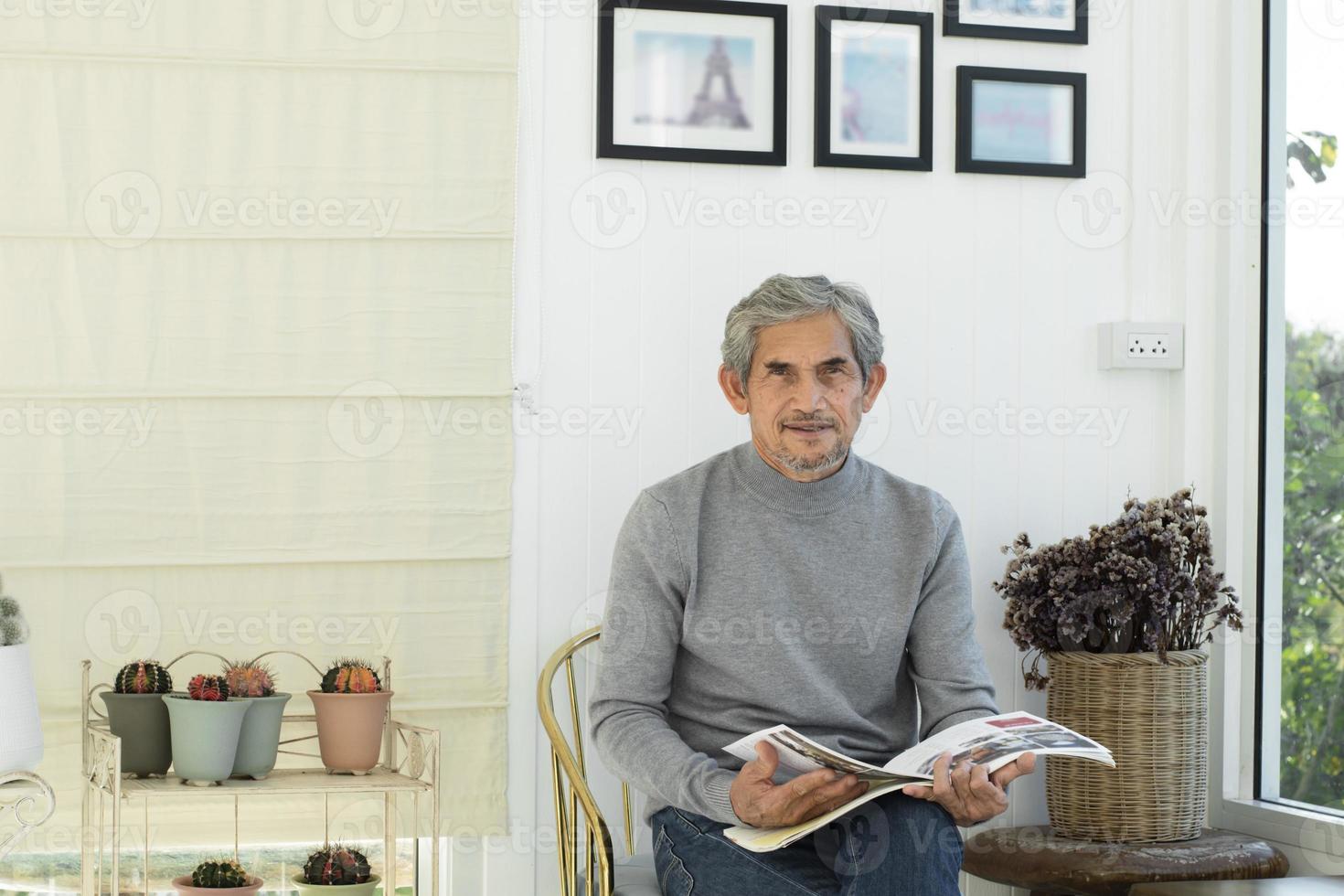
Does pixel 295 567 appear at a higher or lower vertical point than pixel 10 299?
lower

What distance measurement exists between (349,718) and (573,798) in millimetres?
355

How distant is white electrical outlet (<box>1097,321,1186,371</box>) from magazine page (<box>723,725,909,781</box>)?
1294 mm

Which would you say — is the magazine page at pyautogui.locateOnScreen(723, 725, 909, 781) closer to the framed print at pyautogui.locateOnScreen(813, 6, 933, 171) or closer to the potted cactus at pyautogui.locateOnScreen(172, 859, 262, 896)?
the potted cactus at pyautogui.locateOnScreen(172, 859, 262, 896)

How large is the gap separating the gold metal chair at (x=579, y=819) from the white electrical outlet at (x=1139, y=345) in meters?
1.11

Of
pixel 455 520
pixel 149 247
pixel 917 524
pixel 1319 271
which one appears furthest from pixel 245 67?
pixel 1319 271

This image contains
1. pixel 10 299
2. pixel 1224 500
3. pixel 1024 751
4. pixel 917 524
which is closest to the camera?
pixel 1024 751

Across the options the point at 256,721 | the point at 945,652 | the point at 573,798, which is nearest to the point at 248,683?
the point at 256,721

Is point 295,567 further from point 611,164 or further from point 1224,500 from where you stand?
point 1224,500

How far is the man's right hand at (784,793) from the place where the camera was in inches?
66.6

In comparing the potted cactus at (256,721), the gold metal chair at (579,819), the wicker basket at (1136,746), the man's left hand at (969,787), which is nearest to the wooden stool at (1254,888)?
the wicker basket at (1136,746)

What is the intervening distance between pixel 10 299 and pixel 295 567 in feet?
2.06

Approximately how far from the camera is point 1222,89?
8.92 feet

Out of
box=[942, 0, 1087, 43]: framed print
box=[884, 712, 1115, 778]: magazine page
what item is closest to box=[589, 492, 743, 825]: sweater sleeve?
box=[884, 712, 1115, 778]: magazine page

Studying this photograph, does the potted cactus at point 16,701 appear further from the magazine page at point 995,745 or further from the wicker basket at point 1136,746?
the wicker basket at point 1136,746
